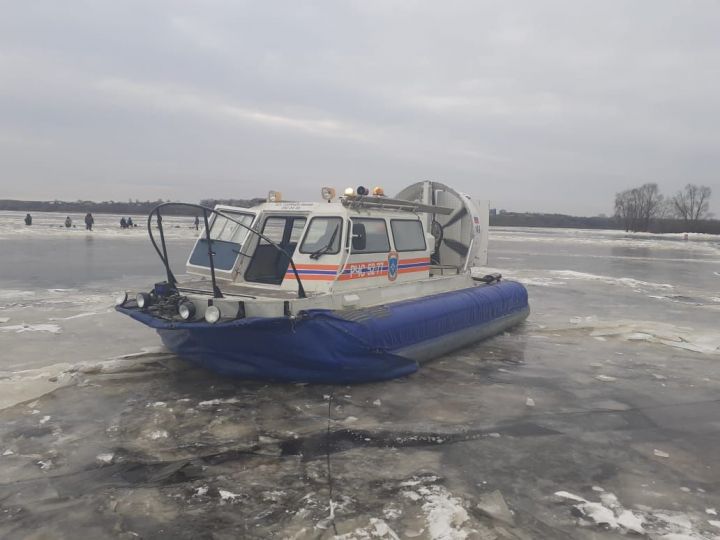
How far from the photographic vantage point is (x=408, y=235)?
732 centimetres

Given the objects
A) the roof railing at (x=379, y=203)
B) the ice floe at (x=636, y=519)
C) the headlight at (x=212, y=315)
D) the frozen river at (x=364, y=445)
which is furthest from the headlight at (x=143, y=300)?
the ice floe at (x=636, y=519)

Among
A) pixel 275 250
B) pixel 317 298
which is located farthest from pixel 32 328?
pixel 317 298

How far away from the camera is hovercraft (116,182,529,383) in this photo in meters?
5.31

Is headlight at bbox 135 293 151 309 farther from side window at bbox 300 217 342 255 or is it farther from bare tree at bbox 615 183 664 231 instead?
bare tree at bbox 615 183 664 231

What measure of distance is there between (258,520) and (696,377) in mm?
5329

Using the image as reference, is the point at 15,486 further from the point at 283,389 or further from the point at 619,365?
the point at 619,365

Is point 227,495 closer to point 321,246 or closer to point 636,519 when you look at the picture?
point 636,519

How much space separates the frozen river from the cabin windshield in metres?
1.22

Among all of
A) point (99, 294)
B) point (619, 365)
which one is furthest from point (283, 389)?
point (99, 294)

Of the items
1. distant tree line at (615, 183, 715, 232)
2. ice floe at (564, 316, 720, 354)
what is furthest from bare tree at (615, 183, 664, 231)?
ice floe at (564, 316, 720, 354)

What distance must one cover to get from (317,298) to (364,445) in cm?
177

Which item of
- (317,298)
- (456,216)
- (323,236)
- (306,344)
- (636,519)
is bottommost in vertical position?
(636,519)

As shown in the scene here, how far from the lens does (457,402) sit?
536 cm

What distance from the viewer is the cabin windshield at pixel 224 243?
6656 millimetres
